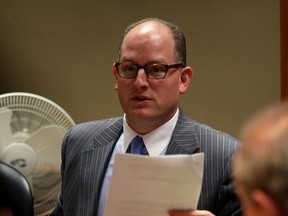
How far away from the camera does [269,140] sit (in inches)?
24.4

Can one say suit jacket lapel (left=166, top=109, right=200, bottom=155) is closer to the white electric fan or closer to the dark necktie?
the dark necktie

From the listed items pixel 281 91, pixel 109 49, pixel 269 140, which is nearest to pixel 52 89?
pixel 109 49

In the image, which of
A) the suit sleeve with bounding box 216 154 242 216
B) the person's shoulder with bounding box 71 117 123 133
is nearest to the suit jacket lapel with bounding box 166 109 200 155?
the suit sleeve with bounding box 216 154 242 216

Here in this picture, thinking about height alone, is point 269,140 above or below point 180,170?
above

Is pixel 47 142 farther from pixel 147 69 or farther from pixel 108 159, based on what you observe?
pixel 147 69

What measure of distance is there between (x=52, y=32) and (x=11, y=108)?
80 centimetres

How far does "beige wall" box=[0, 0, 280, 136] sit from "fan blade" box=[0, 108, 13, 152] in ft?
→ 2.45

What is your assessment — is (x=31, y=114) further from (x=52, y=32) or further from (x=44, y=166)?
(x=52, y=32)

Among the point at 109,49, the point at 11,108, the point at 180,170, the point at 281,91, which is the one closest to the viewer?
the point at 180,170

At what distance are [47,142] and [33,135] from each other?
0.07 meters

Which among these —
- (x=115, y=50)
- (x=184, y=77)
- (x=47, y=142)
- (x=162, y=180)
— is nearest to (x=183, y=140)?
(x=184, y=77)

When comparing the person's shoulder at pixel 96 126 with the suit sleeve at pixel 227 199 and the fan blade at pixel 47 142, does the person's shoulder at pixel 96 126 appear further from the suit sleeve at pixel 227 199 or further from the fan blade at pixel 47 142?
the fan blade at pixel 47 142

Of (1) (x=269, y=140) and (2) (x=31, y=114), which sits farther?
(2) (x=31, y=114)

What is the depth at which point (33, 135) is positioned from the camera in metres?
2.48
